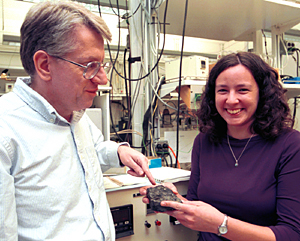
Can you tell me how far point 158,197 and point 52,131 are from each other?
0.44 m

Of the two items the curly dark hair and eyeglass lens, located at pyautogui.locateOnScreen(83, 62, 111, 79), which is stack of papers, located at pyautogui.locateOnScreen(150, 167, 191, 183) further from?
eyeglass lens, located at pyautogui.locateOnScreen(83, 62, 111, 79)

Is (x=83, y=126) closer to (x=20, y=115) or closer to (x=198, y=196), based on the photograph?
(x=20, y=115)

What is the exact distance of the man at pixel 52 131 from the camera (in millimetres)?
646

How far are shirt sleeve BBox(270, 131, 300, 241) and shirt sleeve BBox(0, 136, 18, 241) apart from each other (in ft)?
2.73

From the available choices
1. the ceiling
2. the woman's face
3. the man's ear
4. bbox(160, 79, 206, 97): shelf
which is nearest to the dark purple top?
the woman's face

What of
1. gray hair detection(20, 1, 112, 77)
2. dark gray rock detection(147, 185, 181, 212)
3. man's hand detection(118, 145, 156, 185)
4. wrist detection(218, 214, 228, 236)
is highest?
gray hair detection(20, 1, 112, 77)

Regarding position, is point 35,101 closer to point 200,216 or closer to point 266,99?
point 200,216

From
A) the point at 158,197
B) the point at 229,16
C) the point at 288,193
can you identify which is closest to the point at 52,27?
the point at 158,197

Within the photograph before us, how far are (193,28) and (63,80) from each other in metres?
1.65

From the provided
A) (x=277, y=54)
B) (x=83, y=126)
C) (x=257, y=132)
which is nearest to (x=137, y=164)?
(x=83, y=126)

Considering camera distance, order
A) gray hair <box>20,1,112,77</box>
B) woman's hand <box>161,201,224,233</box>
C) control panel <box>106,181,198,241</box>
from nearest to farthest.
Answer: gray hair <box>20,1,112,77</box>, woman's hand <box>161,201,224,233</box>, control panel <box>106,181,198,241</box>

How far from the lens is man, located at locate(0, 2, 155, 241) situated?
646 mm

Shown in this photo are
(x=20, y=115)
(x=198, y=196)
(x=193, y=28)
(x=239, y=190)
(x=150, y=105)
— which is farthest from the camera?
(x=193, y=28)

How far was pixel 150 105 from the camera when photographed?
165 cm
